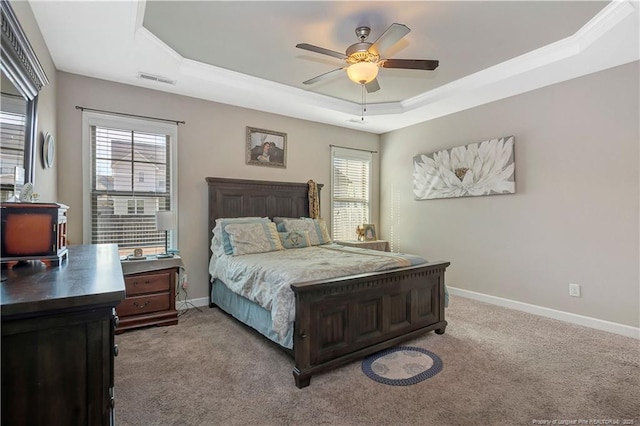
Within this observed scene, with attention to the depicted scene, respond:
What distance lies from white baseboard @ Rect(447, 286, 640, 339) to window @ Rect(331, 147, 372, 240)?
190 cm

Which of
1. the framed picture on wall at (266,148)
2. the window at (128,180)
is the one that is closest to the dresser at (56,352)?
the window at (128,180)

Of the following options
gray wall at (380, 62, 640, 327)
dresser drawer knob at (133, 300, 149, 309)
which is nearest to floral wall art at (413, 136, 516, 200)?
gray wall at (380, 62, 640, 327)

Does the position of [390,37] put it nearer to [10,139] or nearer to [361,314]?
[361,314]

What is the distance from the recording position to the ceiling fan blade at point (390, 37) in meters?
2.20

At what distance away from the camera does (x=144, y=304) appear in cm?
331

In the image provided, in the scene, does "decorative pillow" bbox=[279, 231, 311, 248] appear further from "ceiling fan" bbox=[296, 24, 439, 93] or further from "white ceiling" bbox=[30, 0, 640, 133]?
"ceiling fan" bbox=[296, 24, 439, 93]

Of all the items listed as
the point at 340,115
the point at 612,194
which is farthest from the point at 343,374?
the point at 340,115

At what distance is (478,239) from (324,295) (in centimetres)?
293

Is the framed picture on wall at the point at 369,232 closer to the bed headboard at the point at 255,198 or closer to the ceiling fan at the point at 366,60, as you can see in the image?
the bed headboard at the point at 255,198

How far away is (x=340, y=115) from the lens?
4809 millimetres

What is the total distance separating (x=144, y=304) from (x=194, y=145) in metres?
1.92

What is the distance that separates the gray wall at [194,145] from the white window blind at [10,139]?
161cm

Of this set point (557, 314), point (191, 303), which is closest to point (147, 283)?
point (191, 303)

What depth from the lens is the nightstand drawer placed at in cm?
327
